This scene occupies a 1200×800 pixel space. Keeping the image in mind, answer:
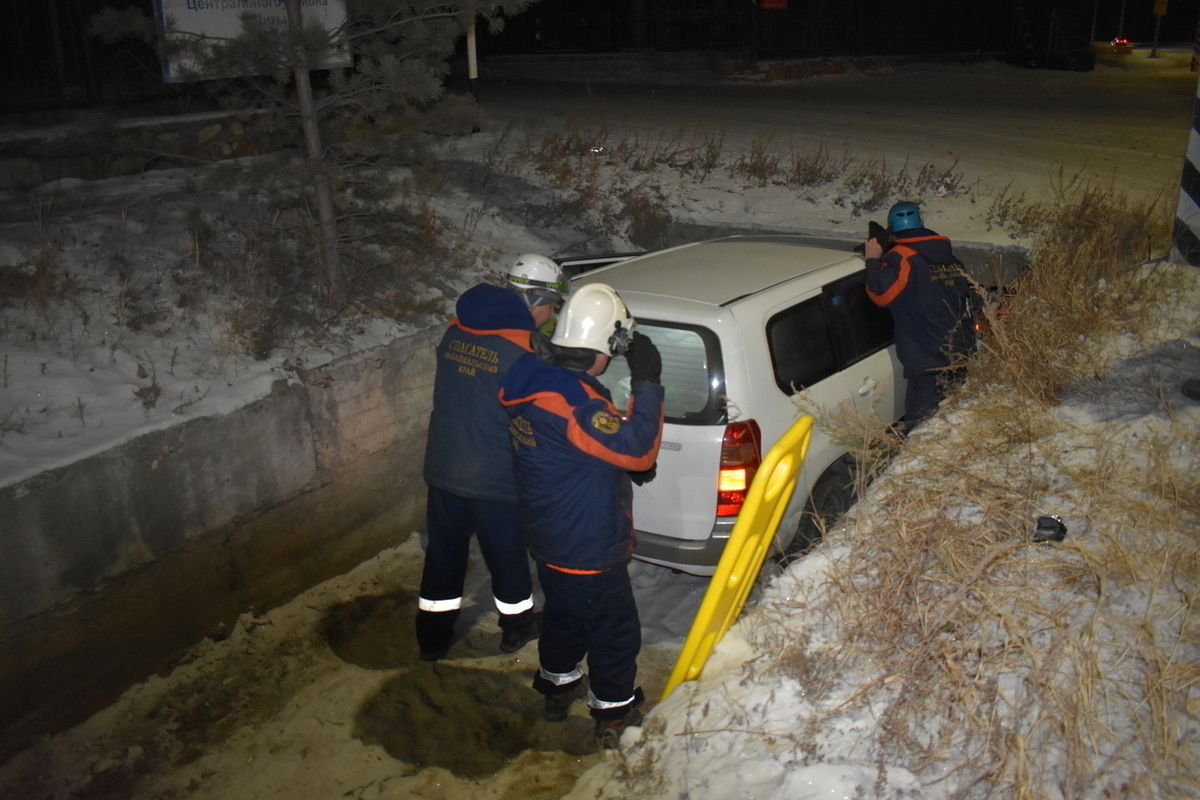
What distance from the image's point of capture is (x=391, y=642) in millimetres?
4703

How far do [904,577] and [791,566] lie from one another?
65 cm

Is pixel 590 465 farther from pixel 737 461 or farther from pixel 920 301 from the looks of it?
pixel 920 301

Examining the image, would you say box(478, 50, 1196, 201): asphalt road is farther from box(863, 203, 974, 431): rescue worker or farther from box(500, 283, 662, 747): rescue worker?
box(500, 283, 662, 747): rescue worker

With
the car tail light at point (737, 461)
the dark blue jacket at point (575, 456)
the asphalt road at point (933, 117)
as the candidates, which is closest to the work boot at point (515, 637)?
the dark blue jacket at point (575, 456)

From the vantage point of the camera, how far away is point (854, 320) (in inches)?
200

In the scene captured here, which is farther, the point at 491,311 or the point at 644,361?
the point at 491,311

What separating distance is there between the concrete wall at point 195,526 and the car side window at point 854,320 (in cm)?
270

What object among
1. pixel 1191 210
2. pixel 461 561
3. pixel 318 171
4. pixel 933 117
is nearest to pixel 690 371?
pixel 461 561

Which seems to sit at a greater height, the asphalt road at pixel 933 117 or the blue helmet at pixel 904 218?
the asphalt road at pixel 933 117

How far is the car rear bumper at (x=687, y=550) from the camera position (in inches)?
167

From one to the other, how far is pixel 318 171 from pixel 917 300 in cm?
378

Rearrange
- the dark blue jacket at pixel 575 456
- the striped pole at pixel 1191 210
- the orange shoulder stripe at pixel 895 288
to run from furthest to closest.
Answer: the striped pole at pixel 1191 210 < the orange shoulder stripe at pixel 895 288 < the dark blue jacket at pixel 575 456

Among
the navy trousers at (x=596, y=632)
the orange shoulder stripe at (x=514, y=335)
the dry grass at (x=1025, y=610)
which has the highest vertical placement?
the orange shoulder stripe at (x=514, y=335)

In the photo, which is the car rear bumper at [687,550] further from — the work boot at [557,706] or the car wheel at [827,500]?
the work boot at [557,706]
